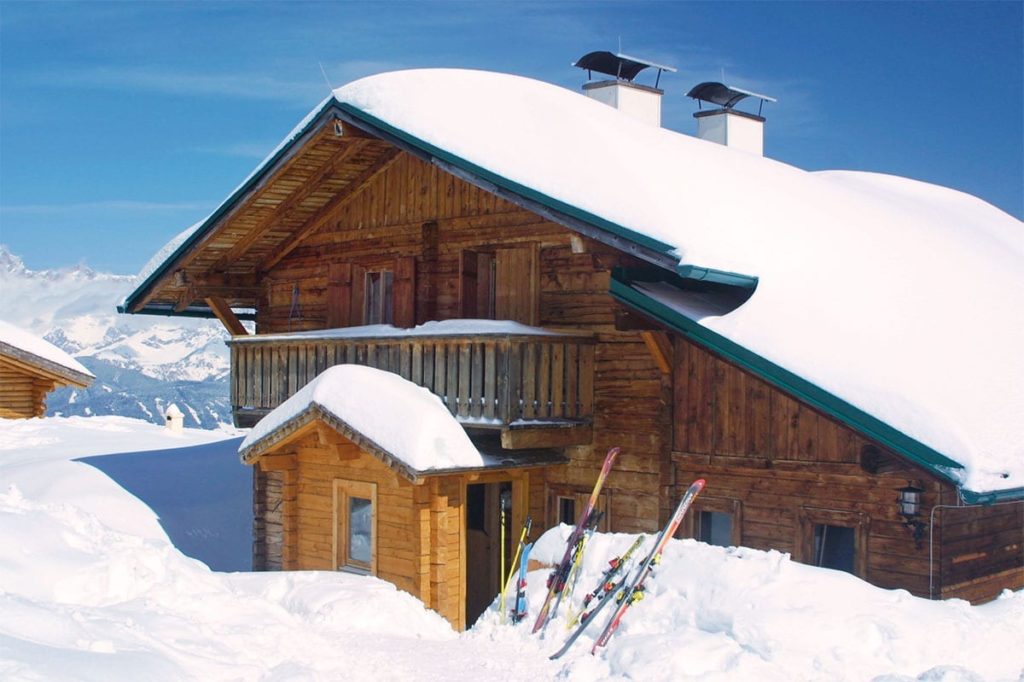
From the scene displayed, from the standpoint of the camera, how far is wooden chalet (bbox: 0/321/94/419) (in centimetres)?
3033

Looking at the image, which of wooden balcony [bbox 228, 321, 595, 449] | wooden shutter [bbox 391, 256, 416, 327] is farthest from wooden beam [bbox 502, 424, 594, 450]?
wooden shutter [bbox 391, 256, 416, 327]

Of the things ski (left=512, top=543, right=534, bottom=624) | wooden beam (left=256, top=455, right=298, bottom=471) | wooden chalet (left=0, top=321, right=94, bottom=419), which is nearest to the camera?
ski (left=512, top=543, right=534, bottom=624)

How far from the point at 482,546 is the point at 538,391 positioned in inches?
139

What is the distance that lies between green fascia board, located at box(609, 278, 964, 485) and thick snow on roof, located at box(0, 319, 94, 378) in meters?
21.4

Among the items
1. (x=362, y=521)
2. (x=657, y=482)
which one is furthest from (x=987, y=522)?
(x=362, y=521)

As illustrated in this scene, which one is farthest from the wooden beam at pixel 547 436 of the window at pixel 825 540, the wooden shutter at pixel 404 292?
the wooden shutter at pixel 404 292

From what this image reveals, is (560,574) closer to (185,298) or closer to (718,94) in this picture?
(185,298)

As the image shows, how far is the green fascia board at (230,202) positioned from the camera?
16766 millimetres

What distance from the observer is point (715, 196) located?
16.6m

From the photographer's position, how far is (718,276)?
1347cm

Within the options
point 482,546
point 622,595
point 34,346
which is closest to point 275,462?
point 482,546

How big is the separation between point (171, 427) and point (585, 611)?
69.4 ft

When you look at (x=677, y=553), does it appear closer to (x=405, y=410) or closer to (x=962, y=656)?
(x=962, y=656)

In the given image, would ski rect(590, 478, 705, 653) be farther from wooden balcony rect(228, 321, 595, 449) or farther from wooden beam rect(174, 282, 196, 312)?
wooden beam rect(174, 282, 196, 312)
